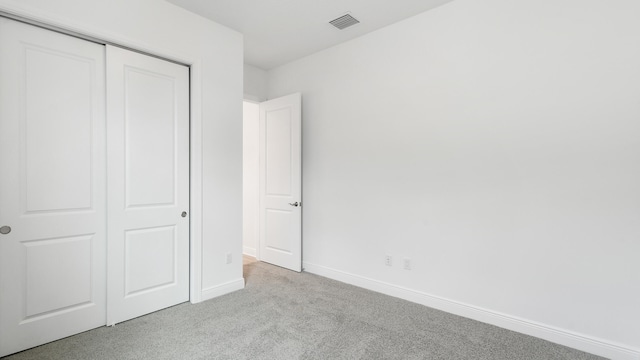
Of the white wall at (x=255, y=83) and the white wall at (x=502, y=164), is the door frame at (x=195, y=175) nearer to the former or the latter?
the white wall at (x=255, y=83)

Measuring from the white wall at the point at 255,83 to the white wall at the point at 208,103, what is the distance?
886mm

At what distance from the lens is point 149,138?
8.52 feet

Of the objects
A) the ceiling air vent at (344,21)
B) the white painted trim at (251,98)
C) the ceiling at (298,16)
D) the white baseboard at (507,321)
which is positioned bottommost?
the white baseboard at (507,321)

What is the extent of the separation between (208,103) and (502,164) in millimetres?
2751

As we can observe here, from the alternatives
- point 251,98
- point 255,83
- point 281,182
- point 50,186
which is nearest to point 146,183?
point 50,186

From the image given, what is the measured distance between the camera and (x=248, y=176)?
471 centimetres

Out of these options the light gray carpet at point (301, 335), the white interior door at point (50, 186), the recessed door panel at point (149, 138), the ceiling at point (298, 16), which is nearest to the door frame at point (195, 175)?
the recessed door panel at point (149, 138)

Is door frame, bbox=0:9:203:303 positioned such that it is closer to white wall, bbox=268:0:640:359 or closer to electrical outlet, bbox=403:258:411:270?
white wall, bbox=268:0:640:359

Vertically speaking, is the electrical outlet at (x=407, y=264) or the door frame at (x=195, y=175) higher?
the door frame at (x=195, y=175)

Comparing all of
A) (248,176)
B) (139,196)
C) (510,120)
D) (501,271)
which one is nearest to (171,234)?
(139,196)

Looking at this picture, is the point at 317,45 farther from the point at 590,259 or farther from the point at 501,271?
the point at 590,259

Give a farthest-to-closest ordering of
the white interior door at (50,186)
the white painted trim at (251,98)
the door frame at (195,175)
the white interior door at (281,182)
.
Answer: the white painted trim at (251,98), the white interior door at (281,182), the door frame at (195,175), the white interior door at (50,186)

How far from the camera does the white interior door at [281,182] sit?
378 centimetres

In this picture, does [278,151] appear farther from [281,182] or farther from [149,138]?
[149,138]
